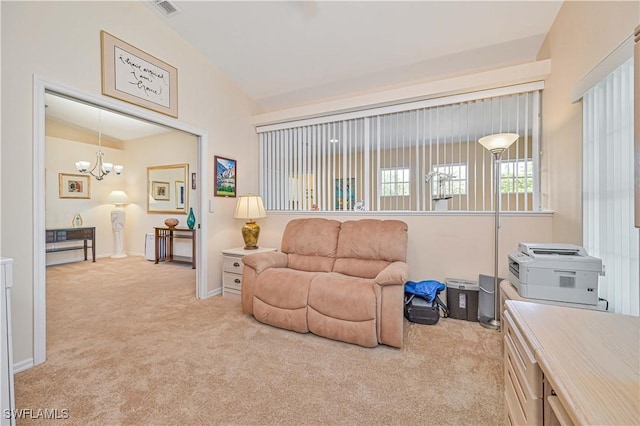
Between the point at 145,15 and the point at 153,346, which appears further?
the point at 145,15

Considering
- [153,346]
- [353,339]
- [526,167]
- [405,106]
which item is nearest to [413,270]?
[353,339]

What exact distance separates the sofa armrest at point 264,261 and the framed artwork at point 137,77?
5.79ft

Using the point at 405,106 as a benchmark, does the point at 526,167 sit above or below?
below

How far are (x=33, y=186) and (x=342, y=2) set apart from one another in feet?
9.37

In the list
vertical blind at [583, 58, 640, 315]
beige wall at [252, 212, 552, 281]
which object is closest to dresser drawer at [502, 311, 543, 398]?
vertical blind at [583, 58, 640, 315]

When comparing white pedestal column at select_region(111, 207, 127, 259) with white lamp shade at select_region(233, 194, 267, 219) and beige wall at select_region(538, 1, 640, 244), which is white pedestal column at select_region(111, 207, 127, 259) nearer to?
white lamp shade at select_region(233, 194, 267, 219)

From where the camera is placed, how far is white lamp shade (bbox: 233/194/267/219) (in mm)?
3580

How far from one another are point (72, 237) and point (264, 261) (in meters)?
4.83

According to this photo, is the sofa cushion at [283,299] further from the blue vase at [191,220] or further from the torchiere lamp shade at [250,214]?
the blue vase at [191,220]

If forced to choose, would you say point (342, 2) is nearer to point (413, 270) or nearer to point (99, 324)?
point (413, 270)

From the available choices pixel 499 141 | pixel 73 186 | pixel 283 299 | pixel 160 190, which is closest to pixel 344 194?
pixel 283 299

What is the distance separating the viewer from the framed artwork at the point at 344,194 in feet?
12.0


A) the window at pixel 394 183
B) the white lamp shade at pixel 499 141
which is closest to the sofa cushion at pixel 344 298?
the white lamp shade at pixel 499 141

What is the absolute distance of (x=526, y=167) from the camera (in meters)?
2.86
